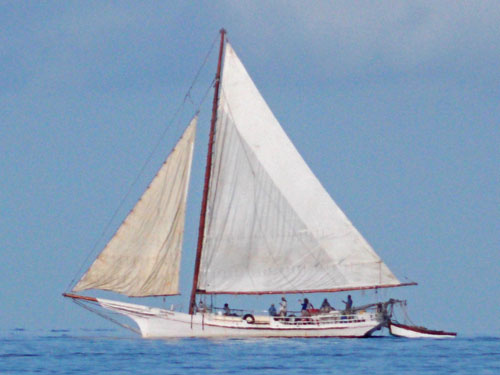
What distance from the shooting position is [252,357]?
61.9m

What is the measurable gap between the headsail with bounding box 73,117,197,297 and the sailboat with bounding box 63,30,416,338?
6cm

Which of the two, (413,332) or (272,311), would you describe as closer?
(272,311)

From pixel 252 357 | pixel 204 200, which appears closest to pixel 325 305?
pixel 204 200

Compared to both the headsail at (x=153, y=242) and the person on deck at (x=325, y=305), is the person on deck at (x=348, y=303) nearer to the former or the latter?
the person on deck at (x=325, y=305)

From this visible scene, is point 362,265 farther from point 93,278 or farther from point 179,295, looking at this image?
point 93,278

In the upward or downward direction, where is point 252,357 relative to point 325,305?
downward

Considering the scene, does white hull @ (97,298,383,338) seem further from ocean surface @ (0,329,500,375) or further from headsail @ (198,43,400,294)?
headsail @ (198,43,400,294)

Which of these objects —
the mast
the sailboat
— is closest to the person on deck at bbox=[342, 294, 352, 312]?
the sailboat

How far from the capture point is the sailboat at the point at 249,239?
71.9 m

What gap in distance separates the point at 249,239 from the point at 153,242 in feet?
18.4

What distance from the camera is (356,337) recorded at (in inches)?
2899

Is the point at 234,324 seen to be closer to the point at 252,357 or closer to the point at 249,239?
the point at 249,239

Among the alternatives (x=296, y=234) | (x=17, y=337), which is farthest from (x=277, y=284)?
(x=17, y=337)

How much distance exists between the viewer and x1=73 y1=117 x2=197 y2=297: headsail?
70.1 m
